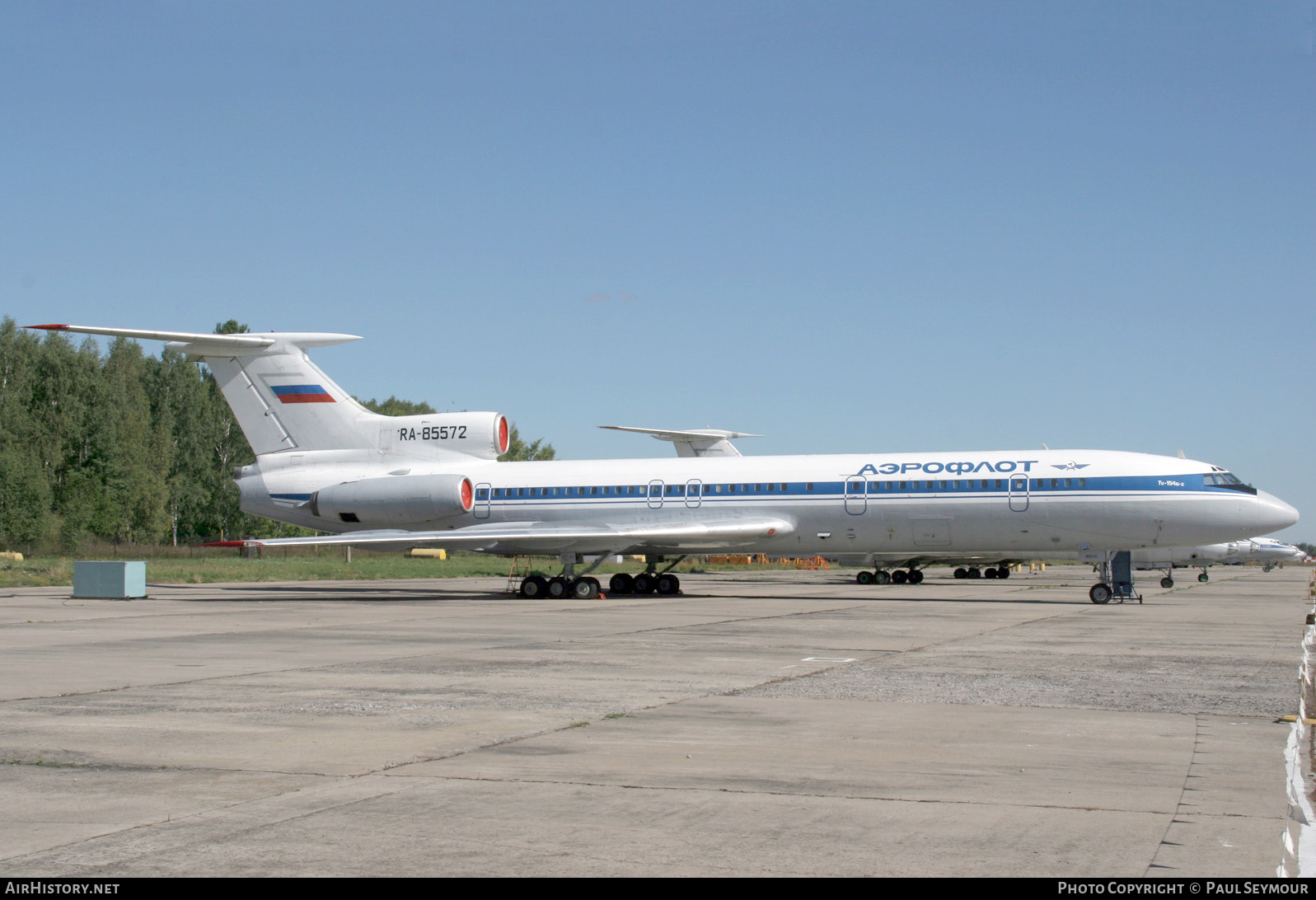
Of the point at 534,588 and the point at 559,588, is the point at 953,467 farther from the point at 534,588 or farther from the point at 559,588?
the point at 534,588

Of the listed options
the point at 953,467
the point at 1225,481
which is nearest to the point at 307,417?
the point at 953,467

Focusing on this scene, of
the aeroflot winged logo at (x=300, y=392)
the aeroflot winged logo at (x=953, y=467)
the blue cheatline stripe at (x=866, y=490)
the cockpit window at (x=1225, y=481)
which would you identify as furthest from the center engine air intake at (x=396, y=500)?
the cockpit window at (x=1225, y=481)

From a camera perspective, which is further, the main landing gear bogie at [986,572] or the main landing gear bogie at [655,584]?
the main landing gear bogie at [986,572]

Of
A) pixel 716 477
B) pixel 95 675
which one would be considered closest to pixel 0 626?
pixel 95 675

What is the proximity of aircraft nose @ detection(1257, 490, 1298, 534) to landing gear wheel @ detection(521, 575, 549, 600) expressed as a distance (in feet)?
56.5

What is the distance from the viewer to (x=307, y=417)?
103 feet

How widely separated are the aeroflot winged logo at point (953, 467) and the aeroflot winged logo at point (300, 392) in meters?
14.6

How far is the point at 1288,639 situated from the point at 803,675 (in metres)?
9.66

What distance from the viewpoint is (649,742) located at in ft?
27.2

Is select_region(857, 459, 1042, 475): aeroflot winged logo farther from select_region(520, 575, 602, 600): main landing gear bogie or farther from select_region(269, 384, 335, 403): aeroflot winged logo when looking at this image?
select_region(269, 384, 335, 403): aeroflot winged logo

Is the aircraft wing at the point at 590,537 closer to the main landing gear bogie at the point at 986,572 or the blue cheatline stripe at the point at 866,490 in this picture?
the blue cheatline stripe at the point at 866,490

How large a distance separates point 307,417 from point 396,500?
3.71m

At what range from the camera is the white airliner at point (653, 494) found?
26750 millimetres
